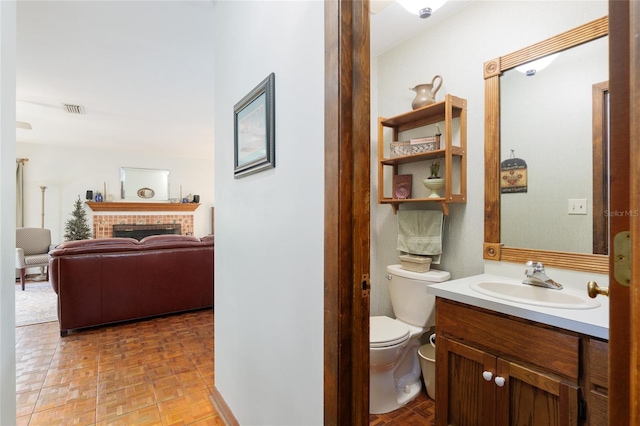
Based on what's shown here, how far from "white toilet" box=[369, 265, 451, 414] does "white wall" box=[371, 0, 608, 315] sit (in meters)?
0.26

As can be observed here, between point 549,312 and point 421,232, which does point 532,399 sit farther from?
point 421,232

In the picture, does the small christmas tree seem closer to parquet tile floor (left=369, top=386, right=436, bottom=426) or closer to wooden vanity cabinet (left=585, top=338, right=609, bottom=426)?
parquet tile floor (left=369, top=386, right=436, bottom=426)

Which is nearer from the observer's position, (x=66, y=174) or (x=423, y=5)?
(x=423, y=5)

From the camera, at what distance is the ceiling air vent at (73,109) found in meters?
3.80

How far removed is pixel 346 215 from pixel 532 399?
3.52 ft

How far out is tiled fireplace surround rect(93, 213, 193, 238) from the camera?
6266 millimetres

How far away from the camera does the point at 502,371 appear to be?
1.26 metres

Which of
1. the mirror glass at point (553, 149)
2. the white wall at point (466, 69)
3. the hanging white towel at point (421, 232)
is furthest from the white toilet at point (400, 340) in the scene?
the mirror glass at point (553, 149)

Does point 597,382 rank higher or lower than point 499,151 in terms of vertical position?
lower

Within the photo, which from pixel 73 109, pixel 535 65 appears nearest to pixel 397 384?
pixel 535 65

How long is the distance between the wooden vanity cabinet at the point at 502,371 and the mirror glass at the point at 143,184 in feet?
22.4

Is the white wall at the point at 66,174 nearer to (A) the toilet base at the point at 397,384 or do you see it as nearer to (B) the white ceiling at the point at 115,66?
(B) the white ceiling at the point at 115,66

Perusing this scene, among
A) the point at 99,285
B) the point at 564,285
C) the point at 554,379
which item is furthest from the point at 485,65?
the point at 99,285

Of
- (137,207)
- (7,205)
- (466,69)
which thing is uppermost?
(466,69)
